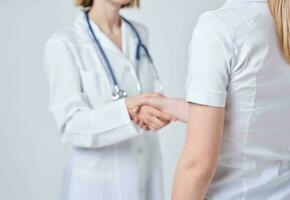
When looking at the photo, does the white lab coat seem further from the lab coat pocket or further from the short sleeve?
the short sleeve

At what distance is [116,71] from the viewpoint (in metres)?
1.44

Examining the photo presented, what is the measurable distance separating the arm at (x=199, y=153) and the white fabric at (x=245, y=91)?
0.02 metres

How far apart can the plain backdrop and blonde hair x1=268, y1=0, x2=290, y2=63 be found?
4.17 ft

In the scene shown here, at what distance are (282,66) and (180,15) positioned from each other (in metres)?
1.32

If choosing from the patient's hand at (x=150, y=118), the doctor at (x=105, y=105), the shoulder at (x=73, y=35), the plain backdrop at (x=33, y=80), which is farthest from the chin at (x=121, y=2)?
the plain backdrop at (x=33, y=80)

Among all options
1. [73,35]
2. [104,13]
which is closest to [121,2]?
[104,13]

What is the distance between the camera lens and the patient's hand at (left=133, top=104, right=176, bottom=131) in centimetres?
126

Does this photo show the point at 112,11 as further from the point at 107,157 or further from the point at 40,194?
the point at 40,194

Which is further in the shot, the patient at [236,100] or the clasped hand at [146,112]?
the clasped hand at [146,112]

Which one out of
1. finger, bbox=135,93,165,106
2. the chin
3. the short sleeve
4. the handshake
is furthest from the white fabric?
the chin

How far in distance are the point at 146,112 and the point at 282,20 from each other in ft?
1.91

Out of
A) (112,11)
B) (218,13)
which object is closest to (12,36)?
(112,11)

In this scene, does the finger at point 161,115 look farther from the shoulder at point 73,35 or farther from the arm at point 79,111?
the shoulder at point 73,35

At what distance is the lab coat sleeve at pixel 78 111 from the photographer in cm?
133
